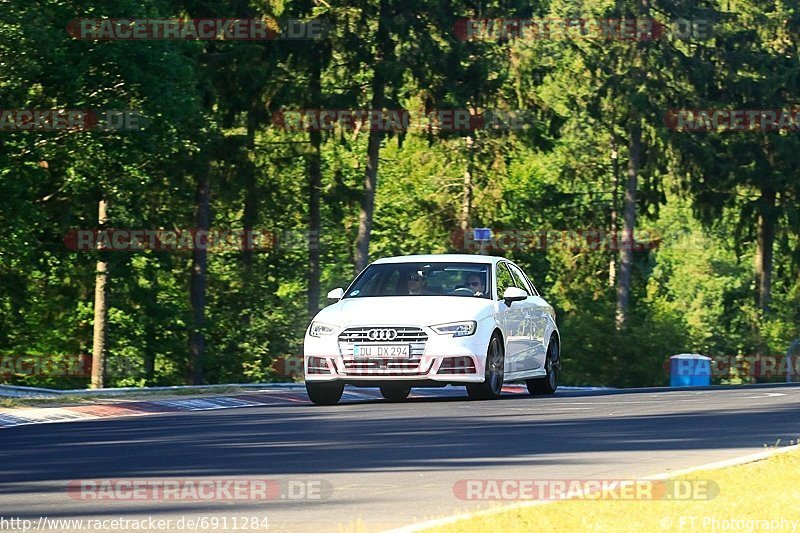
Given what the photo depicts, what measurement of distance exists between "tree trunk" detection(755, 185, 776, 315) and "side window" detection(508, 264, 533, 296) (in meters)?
36.9

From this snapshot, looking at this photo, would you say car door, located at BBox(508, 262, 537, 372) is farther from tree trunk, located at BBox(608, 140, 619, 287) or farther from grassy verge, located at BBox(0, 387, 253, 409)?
tree trunk, located at BBox(608, 140, 619, 287)

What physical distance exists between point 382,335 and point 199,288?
97.6 ft

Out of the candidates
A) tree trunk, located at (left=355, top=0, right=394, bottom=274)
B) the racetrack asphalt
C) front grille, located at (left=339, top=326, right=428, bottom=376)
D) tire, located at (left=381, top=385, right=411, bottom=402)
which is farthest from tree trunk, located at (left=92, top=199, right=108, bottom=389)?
front grille, located at (left=339, top=326, right=428, bottom=376)

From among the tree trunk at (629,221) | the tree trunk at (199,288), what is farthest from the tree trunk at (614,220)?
the tree trunk at (199,288)

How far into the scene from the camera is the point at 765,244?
6147cm

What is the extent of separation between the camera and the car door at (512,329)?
21719 mm

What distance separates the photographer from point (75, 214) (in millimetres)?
42312

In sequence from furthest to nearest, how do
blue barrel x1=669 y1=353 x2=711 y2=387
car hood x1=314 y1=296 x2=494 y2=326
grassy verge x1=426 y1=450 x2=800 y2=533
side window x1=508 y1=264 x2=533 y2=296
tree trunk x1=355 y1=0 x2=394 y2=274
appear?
tree trunk x1=355 y1=0 x2=394 y2=274, blue barrel x1=669 y1=353 x2=711 y2=387, side window x1=508 y1=264 x2=533 y2=296, car hood x1=314 y1=296 x2=494 y2=326, grassy verge x1=426 y1=450 x2=800 y2=533

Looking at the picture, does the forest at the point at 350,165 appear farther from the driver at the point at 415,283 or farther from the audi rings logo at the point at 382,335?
the audi rings logo at the point at 382,335

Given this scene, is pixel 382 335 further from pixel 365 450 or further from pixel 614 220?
pixel 614 220

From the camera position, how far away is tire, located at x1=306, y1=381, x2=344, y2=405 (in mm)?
21156

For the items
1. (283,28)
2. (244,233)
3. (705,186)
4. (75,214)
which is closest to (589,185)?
(705,186)

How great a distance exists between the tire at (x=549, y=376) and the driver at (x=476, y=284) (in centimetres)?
239

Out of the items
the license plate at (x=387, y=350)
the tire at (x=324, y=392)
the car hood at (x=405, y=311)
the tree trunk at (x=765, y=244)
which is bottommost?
the tree trunk at (x=765, y=244)
